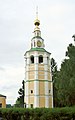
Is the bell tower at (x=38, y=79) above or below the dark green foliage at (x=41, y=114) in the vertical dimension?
above

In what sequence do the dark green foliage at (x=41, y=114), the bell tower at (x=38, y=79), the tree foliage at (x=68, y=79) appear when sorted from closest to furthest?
the dark green foliage at (x=41, y=114) < the tree foliage at (x=68, y=79) < the bell tower at (x=38, y=79)

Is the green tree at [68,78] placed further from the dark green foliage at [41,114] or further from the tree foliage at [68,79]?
the dark green foliage at [41,114]

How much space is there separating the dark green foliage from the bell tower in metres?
25.8

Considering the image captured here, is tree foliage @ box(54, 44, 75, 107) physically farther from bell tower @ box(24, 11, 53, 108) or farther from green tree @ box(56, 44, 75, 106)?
bell tower @ box(24, 11, 53, 108)

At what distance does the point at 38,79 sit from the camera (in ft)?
181

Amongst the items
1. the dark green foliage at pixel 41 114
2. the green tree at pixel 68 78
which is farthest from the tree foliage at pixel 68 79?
the dark green foliage at pixel 41 114

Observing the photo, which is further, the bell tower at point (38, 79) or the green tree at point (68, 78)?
the bell tower at point (38, 79)

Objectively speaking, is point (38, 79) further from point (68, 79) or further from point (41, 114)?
point (41, 114)

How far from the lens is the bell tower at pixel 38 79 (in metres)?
54.5

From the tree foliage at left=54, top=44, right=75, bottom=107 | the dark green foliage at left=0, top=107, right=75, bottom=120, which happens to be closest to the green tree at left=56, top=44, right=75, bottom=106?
the tree foliage at left=54, top=44, right=75, bottom=107

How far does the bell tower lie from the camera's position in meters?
54.5

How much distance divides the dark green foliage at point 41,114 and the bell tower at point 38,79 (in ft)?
84.8

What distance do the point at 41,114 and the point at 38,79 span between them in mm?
33144

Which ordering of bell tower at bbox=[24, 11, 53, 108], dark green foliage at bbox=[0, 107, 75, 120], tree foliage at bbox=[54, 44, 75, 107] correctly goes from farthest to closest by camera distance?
bell tower at bbox=[24, 11, 53, 108], tree foliage at bbox=[54, 44, 75, 107], dark green foliage at bbox=[0, 107, 75, 120]
